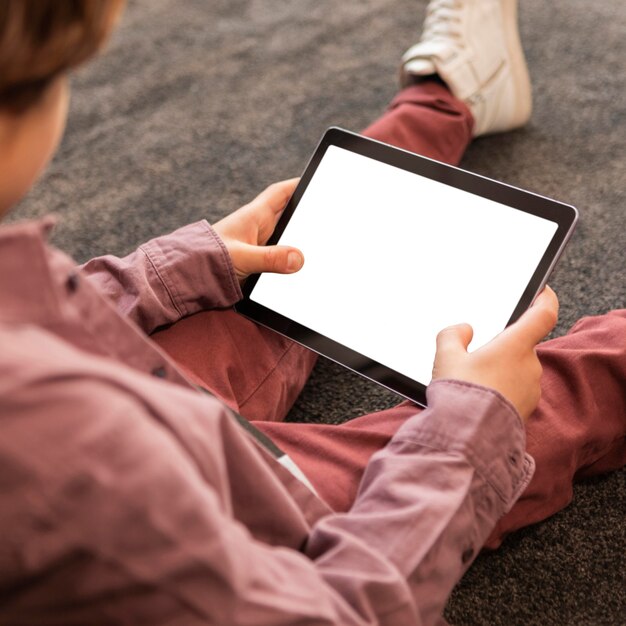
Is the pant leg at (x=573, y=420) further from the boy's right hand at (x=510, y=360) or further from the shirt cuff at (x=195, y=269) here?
the shirt cuff at (x=195, y=269)

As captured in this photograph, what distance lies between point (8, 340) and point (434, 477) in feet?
0.93

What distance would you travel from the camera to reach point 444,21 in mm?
1024

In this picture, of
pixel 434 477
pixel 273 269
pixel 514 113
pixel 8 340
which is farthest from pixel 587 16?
pixel 8 340

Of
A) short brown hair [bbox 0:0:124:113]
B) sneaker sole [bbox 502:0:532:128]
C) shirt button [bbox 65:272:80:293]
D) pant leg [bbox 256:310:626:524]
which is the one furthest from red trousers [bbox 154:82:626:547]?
sneaker sole [bbox 502:0:532:128]

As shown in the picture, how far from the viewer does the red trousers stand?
23.2 inches

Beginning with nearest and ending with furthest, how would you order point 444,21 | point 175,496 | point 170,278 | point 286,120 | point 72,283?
1. point 175,496
2. point 72,283
3. point 170,278
4. point 444,21
5. point 286,120

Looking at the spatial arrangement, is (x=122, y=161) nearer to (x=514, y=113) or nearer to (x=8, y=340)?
(x=514, y=113)

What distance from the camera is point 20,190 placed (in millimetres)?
395

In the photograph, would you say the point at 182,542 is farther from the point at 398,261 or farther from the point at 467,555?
the point at 398,261

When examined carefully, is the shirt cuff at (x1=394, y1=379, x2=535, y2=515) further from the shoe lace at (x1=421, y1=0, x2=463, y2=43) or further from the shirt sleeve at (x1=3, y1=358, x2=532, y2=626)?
the shoe lace at (x1=421, y1=0, x2=463, y2=43)

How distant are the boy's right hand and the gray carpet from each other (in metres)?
0.20

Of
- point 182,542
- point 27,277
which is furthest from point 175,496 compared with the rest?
point 27,277

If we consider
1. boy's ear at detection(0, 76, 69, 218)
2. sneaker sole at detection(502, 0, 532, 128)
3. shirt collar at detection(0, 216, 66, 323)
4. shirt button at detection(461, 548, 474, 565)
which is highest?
boy's ear at detection(0, 76, 69, 218)

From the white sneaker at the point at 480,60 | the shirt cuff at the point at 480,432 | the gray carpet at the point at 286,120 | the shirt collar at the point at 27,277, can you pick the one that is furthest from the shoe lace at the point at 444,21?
the shirt collar at the point at 27,277
